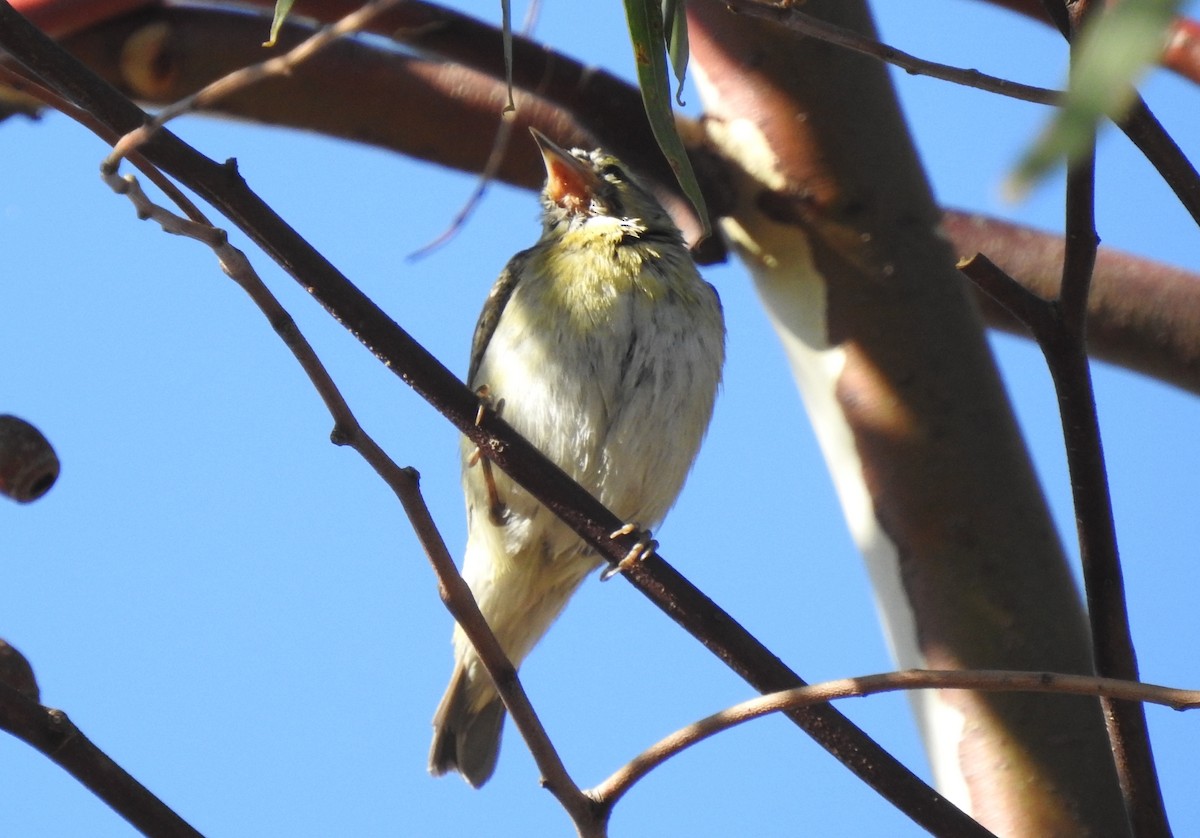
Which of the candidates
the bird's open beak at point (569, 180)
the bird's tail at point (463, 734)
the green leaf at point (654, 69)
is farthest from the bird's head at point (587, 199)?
the green leaf at point (654, 69)

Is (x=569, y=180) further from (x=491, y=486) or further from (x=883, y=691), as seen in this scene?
(x=883, y=691)

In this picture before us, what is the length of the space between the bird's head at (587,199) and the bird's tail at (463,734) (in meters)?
1.29

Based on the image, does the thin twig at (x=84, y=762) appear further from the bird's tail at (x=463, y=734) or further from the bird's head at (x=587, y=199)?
the bird's head at (x=587, y=199)

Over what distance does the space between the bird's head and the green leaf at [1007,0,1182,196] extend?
10.4 feet

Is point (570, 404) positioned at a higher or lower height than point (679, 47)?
higher

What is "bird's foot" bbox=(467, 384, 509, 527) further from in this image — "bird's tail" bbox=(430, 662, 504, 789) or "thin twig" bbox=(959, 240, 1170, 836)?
"thin twig" bbox=(959, 240, 1170, 836)

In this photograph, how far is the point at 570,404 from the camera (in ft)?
11.0

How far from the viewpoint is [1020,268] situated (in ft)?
11.7

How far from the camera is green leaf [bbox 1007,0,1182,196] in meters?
0.65

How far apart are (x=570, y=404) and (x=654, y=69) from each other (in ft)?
5.03

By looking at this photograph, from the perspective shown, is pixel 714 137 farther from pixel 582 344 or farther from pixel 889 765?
pixel 889 765

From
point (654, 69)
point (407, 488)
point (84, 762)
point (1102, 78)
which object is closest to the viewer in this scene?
point (1102, 78)

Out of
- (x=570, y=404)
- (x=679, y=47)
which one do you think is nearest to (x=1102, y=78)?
(x=679, y=47)

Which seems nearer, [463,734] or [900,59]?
[900,59]
